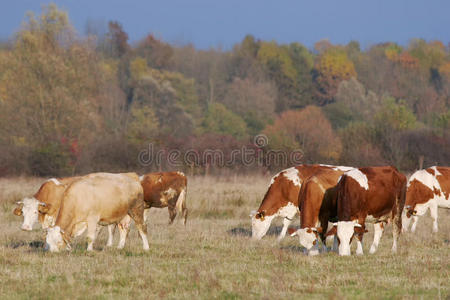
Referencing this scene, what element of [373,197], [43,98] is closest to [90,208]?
[373,197]

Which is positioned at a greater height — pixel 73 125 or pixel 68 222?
pixel 73 125

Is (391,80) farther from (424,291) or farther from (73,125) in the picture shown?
(424,291)

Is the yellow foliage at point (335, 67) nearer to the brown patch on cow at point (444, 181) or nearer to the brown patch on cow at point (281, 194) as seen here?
the brown patch on cow at point (444, 181)

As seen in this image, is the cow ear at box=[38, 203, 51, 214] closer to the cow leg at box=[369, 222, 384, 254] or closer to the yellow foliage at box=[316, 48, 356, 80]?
the cow leg at box=[369, 222, 384, 254]

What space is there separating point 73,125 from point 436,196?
84.1 feet

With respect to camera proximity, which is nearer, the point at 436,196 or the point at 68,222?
the point at 68,222

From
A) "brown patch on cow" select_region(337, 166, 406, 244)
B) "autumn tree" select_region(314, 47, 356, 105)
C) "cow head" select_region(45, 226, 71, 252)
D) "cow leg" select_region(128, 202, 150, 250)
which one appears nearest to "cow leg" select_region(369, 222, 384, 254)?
"brown patch on cow" select_region(337, 166, 406, 244)

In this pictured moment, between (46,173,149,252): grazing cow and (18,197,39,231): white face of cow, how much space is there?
6.10ft

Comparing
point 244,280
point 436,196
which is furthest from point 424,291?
point 436,196

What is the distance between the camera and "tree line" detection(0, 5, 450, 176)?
3644cm

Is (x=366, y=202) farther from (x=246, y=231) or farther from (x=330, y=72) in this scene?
(x=330, y=72)

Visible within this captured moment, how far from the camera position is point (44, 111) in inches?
1455

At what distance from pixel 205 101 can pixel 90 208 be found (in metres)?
64.3

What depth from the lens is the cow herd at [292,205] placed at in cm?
1138
